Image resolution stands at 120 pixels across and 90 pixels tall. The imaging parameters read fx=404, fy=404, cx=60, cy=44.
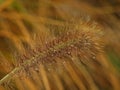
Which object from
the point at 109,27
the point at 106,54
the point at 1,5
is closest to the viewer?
the point at 1,5

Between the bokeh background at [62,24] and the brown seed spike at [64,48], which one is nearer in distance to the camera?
the brown seed spike at [64,48]

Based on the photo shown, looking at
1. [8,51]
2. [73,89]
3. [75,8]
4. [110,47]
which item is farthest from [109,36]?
[8,51]

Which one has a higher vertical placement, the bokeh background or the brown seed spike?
the brown seed spike

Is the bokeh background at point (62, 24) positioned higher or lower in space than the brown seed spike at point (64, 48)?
lower

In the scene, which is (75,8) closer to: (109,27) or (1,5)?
(109,27)

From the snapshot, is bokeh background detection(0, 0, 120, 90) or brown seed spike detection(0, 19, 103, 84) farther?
bokeh background detection(0, 0, 120, 90)

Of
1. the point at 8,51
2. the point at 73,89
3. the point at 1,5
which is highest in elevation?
the point at 1,5

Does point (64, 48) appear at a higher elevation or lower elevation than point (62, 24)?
higher

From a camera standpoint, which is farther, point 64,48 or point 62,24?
point 62,24
